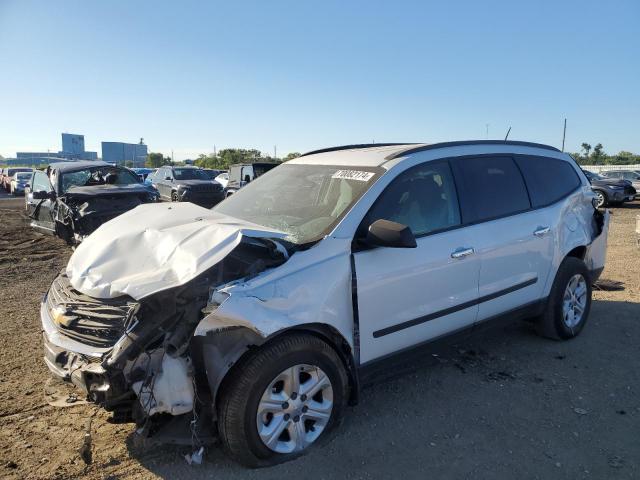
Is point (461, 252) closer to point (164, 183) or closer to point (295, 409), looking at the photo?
point (295, 409)

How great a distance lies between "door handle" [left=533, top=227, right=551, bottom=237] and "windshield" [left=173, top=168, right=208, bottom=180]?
1718 centimetres

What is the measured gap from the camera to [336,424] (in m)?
2.99

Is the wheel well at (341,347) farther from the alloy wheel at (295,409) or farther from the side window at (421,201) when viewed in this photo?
the side window at (421,201)

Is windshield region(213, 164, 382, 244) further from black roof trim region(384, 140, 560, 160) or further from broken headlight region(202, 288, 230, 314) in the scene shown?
broken headlight region(202, 288, 230, 314)

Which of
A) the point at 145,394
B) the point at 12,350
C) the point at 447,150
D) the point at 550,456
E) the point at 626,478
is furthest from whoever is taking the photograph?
the point at 12,350

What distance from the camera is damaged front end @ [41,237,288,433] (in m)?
2.52

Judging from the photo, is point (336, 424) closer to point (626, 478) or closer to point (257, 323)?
point (257, 323)

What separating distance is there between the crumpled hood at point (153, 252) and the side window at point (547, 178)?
2.64m

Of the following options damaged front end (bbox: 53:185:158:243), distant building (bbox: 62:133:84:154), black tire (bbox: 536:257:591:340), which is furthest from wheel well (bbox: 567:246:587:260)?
distant building (bbox: 62:133:84:154)

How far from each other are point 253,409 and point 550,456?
1818mm

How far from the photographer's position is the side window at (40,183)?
1000 cm

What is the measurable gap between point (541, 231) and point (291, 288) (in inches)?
102

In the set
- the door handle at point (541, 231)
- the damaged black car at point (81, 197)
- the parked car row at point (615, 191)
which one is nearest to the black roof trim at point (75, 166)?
the damaged black car at point (81, 197)

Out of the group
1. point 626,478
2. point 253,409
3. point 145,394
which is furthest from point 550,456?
point 145,394
